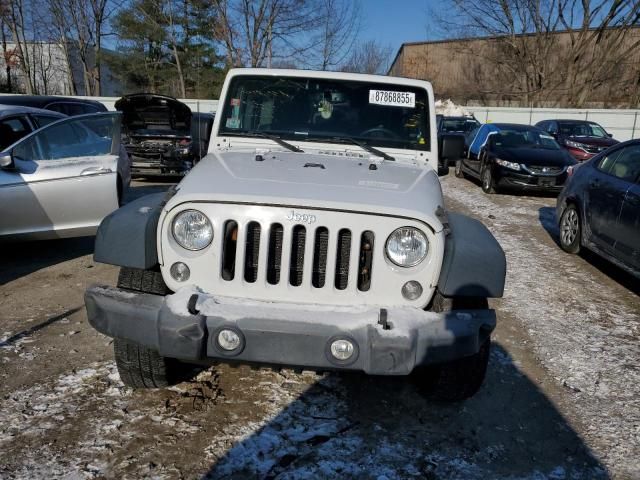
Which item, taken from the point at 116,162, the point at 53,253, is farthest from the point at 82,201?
the point at 53,253

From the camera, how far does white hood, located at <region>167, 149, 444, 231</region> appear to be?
8.86 feet

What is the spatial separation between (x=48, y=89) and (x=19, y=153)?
42.4 metres

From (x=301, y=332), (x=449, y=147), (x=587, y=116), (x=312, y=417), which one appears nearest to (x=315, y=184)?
(x=301, y=332)

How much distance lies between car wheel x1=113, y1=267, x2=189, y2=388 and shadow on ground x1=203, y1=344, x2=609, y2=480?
666 mm

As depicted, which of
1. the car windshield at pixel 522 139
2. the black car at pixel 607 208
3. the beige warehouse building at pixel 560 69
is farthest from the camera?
the beige warehouse building at pixel 560 69

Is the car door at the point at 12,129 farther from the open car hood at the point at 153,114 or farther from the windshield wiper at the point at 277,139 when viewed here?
the open car hood at the point at 153,114

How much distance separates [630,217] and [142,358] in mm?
4960

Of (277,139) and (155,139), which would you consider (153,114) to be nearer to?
(155,139)

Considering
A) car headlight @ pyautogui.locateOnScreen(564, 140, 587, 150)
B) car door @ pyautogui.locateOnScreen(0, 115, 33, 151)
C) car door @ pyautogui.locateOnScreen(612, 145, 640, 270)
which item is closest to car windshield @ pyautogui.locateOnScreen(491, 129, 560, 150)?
car headlight @ pyautogui.locateOnScreen(564, 140, 587, 150)

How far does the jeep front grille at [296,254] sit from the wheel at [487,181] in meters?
9.65

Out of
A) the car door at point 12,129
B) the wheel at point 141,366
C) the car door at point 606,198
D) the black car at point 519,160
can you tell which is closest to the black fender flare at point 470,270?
the wheel at point 141,366

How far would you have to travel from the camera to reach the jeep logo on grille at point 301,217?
106 inches

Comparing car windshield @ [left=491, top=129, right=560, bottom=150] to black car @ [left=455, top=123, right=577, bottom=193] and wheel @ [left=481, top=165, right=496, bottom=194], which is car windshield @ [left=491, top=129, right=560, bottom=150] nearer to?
black car @ [left=455, top=123, right=577, bottom=193]

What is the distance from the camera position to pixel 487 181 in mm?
11930
